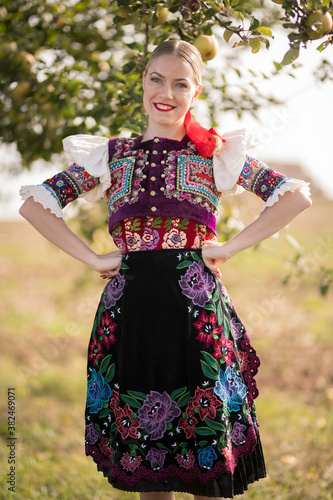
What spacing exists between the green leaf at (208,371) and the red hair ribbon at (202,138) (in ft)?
2.11

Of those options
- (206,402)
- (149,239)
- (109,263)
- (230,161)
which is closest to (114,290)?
(109,263)

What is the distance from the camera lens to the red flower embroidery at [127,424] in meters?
1.76

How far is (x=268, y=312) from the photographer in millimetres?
6199

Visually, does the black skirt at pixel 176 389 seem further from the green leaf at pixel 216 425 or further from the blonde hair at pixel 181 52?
Result: the blonde hair at pixel 181 52

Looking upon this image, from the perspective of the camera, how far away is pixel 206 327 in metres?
1.76

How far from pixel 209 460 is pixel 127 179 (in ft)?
2.87

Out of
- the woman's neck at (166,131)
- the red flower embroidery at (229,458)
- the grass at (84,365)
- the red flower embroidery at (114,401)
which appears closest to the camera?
the red flower embroidery at (229,458)

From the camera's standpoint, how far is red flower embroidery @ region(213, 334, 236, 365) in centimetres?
175

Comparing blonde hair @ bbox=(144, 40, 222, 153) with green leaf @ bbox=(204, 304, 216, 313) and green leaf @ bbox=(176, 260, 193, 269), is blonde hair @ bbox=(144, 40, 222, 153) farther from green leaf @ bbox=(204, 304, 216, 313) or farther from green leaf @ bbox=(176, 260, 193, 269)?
green leaf @ bbox=(204, 304, 216, 313)

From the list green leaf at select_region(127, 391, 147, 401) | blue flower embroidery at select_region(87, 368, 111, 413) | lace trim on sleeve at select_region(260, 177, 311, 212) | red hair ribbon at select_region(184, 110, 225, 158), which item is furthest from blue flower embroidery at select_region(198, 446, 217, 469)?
red hair ribbon at select_region(184, 110, 225, 158)

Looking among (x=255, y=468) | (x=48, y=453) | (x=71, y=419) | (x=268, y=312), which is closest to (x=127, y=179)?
(x=255, y=468)

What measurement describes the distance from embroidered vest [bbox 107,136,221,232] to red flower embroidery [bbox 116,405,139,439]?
0.58 meters

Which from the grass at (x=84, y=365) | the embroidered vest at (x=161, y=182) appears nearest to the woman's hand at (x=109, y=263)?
the embroidered vest at (x=161, y=182)

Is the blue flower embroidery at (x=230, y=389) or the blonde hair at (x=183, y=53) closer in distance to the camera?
the blue flower embroidery at (x=230, y=389)
